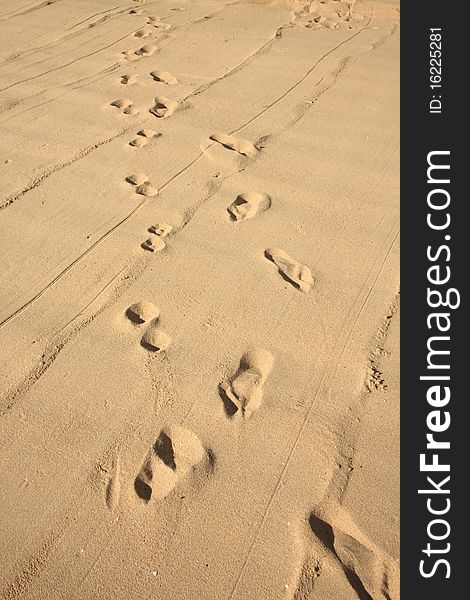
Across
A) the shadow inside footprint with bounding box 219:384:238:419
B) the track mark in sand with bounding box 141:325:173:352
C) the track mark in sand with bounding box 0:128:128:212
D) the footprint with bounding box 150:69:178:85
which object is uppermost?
the footprint with bounding box 150:69:178:85

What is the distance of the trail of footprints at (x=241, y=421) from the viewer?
1.68m

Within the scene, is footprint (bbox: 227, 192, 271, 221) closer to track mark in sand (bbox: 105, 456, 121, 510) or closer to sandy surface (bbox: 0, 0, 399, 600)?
sandy surface (bbox: 0, 0, 399, 600)

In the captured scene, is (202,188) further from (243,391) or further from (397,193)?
(243,391)

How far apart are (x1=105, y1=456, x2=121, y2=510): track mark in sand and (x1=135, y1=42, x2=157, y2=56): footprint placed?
12.9 ft

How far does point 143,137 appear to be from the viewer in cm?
353

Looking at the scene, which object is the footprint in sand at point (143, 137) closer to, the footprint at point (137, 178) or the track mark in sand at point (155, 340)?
the footprint at point (137, 178)

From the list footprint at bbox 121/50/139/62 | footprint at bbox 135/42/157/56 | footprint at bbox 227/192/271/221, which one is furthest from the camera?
footprint at bbox 135/42/157/56

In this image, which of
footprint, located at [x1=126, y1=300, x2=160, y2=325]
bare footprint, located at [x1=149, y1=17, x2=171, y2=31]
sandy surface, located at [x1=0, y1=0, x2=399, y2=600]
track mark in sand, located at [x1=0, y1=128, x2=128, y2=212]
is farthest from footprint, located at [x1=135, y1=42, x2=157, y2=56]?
footprint, located at [x1=126, y1=300, x2=160, y2=325]

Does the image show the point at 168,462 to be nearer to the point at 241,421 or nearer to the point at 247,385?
the point at 241,421

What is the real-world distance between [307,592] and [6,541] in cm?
92

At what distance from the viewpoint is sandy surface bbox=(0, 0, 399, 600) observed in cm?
171

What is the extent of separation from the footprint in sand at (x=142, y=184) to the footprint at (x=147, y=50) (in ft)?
6.95

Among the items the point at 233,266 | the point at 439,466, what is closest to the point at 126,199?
the point at 233,266

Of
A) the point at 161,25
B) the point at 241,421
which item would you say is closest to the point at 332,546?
the point at 241,421
